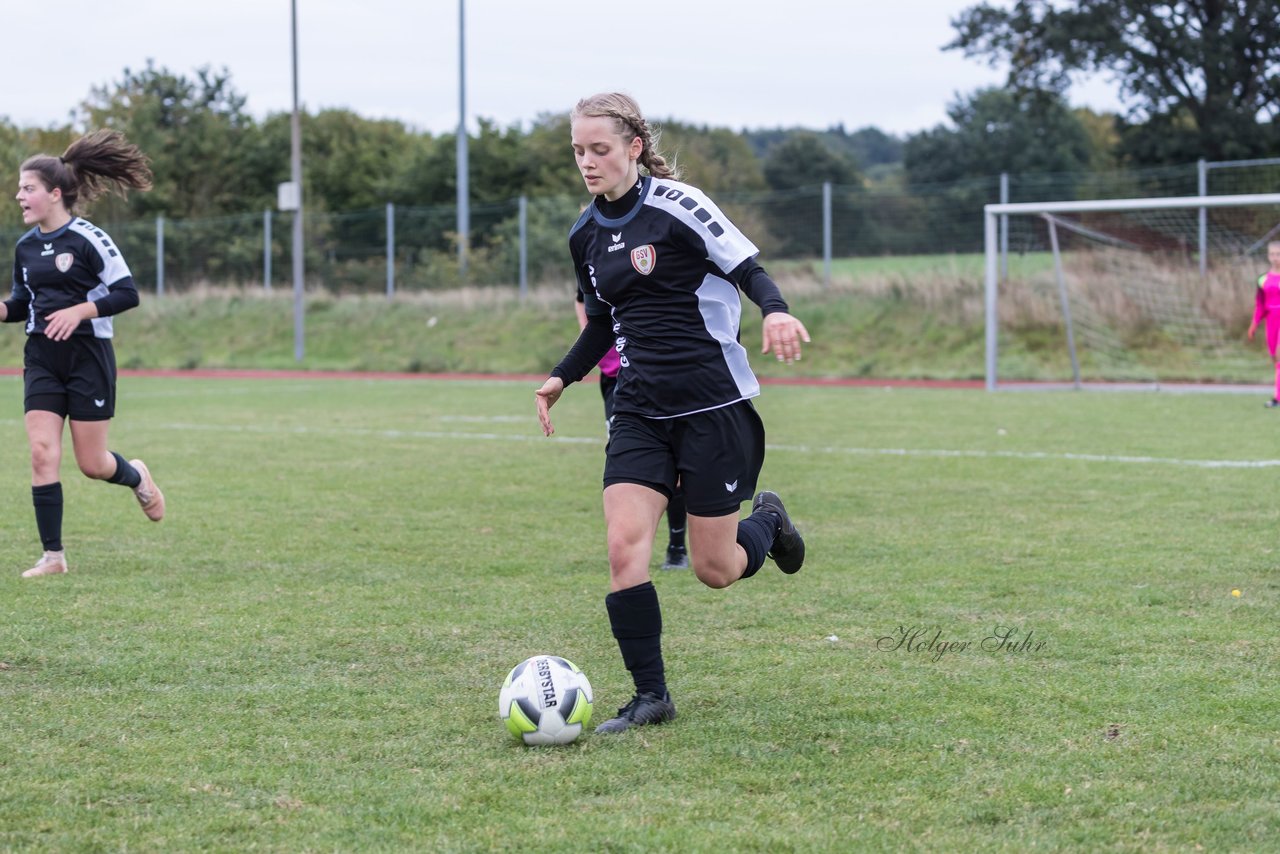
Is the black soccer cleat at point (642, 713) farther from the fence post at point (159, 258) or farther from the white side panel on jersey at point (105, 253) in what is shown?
the fence post at point (159, 258)

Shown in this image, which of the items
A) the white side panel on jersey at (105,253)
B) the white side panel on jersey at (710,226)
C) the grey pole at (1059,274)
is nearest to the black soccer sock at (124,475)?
the white side panel on jersey at (105,253)

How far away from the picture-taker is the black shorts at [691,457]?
13.8 ft

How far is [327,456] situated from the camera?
11805mm

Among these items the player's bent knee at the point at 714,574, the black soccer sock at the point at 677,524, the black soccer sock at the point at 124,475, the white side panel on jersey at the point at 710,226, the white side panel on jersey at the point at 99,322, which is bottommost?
the black soccer sock at the point at 677,524

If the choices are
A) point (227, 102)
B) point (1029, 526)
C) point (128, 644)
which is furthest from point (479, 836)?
point (227, 102)

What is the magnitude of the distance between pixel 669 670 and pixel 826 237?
21965mm

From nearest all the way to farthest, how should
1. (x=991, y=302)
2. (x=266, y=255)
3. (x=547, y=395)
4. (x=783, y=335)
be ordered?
(x=783, y=335) < (x=547, y=395) < (x=991, y=302) < (x=266, y=255)

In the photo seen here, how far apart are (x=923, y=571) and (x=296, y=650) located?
117 inches

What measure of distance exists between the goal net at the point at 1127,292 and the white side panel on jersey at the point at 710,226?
51.7 ft

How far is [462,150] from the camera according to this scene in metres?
33.7

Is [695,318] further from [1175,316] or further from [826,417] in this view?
[1175,316]

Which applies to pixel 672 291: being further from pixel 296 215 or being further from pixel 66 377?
pixel 296 215

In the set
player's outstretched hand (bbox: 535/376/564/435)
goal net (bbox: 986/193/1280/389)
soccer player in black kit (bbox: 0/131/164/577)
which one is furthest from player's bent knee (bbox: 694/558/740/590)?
goal net (bbox: 986/193/1280/389)

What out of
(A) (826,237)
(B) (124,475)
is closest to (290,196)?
(A) (826,237)
